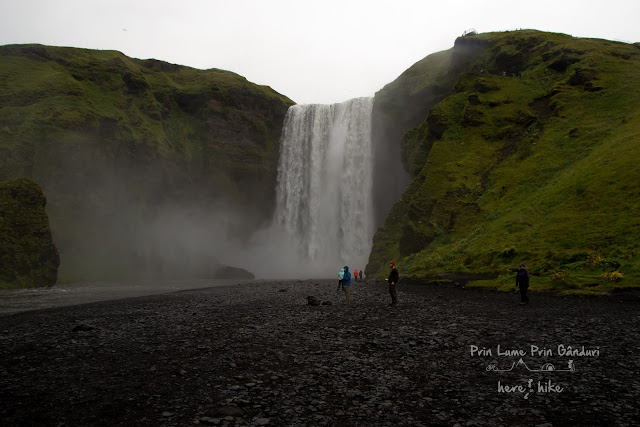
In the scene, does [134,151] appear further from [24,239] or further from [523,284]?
[523,284]

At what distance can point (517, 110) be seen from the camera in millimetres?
51812

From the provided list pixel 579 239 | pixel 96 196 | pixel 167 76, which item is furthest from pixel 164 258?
pixel 579 239

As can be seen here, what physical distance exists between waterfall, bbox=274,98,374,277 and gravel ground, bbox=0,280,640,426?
170ft

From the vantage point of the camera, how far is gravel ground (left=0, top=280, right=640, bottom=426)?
7672 millimetres

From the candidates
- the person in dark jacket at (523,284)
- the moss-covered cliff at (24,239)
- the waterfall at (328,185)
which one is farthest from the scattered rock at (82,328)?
the waterfall at (328,185)

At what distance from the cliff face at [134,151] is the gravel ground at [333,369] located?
52755 mm

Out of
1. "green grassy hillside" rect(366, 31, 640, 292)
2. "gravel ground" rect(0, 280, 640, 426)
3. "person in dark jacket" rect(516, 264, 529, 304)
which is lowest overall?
"gravel ground" rect(0, 280, 640, 426)

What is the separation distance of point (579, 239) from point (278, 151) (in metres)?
67.8

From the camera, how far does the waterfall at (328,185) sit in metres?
71.6

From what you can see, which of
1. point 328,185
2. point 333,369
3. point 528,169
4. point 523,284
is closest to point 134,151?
point 328,185

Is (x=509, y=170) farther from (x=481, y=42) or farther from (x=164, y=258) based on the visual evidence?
(x=164, y=258)

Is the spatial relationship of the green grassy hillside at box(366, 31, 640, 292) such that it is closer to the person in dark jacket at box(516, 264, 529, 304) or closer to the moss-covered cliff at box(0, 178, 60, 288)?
the person in dark jacket at box(516, 264, 529, 304)

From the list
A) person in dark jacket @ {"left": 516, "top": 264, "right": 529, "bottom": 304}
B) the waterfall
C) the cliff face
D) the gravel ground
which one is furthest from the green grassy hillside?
the cliff face

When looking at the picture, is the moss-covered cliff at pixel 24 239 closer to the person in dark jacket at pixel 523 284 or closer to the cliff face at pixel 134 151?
the cliff face at pixel 134 151
